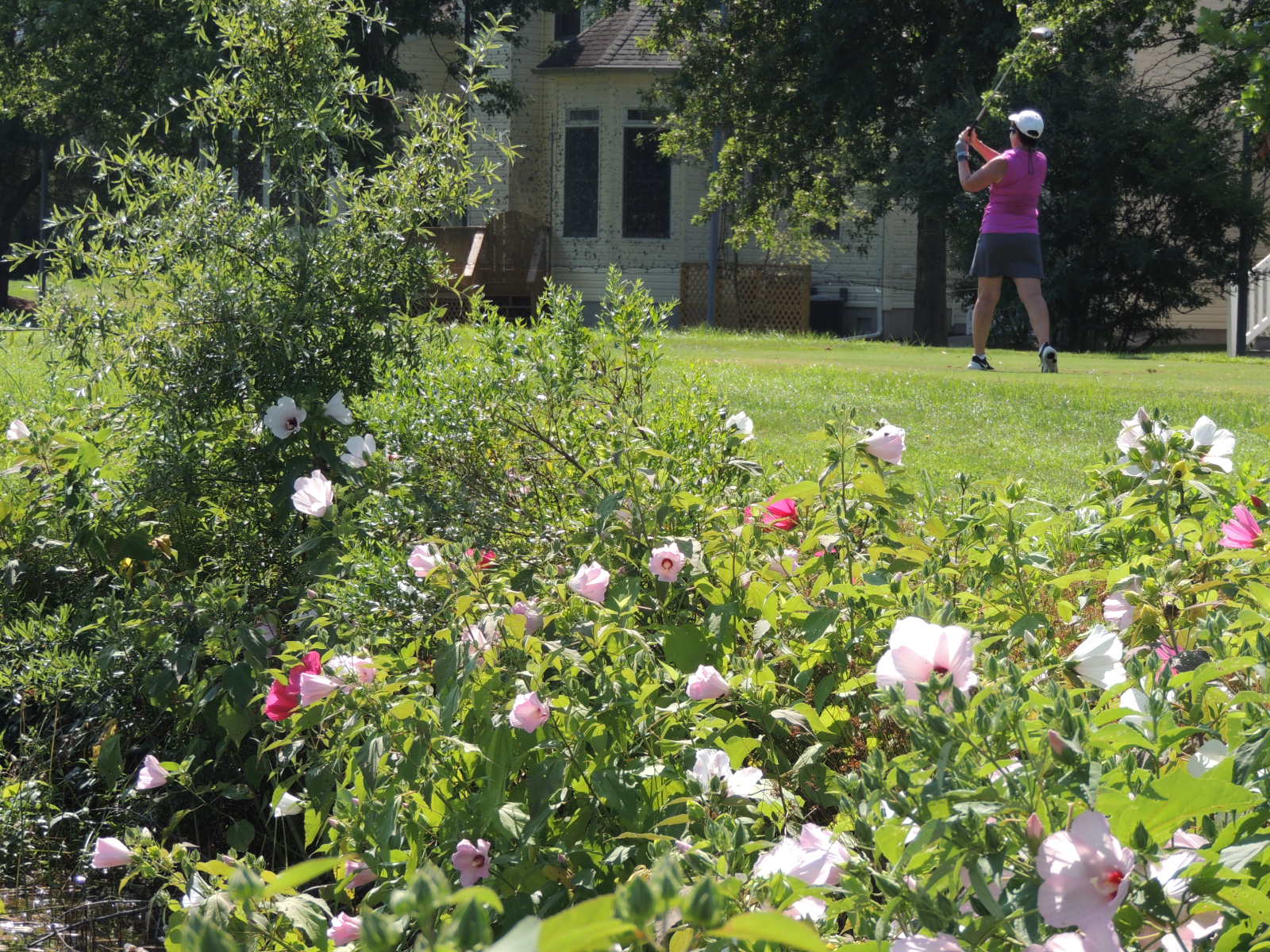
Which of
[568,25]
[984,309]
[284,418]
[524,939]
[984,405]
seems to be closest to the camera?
[524,939]

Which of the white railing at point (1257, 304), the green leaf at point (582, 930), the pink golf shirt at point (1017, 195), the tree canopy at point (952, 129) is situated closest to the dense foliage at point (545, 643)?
the green leaf at point (582, 930)

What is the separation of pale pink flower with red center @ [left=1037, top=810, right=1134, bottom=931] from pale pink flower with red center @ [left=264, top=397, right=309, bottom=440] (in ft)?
9.43

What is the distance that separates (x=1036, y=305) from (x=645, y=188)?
61.6ft

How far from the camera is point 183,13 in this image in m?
21.7

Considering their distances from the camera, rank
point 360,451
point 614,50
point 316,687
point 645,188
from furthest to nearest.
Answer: point 645,188 < point 614,50 < point 360,451 < point 316,687

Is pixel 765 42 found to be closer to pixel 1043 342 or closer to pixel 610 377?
pixel 1043 342

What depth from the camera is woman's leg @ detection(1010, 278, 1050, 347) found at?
10.1 m

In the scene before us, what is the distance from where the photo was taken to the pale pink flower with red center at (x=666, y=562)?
8.14 feet

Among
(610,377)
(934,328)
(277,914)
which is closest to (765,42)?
(934,328)

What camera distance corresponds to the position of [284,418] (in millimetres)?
3648

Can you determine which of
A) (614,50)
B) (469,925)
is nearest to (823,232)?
(614,50)

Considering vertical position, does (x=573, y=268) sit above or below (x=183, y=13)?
below

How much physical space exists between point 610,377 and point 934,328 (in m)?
20.8

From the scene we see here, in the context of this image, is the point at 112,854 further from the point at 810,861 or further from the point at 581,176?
the point at 581,176
